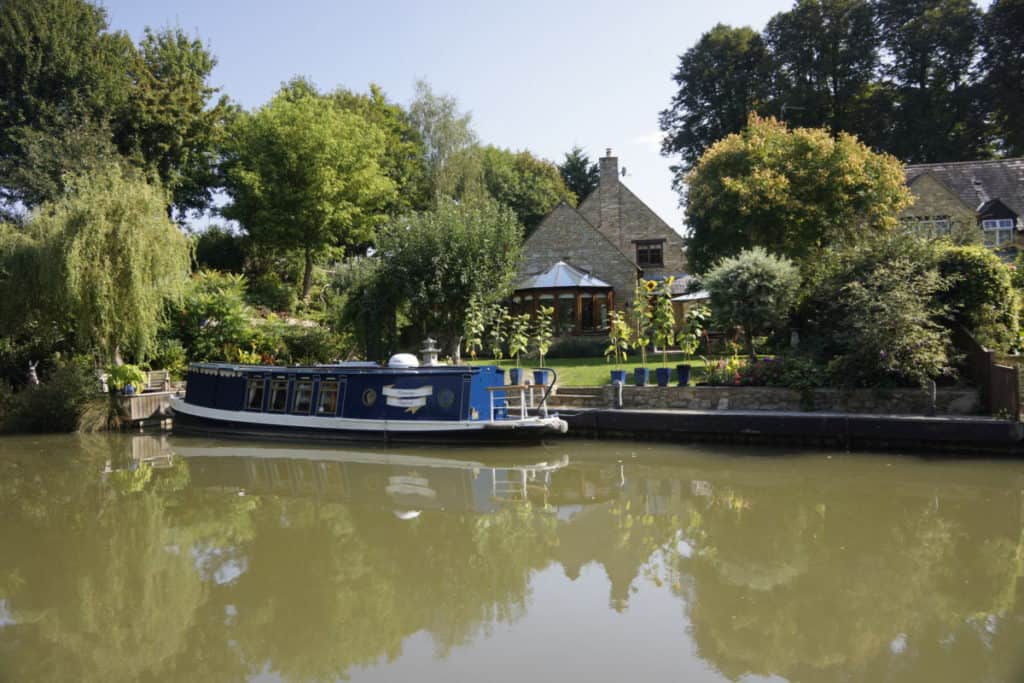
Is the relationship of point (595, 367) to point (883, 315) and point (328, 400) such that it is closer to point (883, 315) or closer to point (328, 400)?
point (328, 400)

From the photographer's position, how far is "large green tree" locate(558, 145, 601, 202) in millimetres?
48531

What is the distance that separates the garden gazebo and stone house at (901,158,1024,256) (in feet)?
36.4

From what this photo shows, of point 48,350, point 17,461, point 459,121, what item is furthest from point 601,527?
point 459,121

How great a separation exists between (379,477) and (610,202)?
868 inches

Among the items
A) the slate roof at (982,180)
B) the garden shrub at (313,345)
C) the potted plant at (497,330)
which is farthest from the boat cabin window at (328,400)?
the slate roof at (982,180)

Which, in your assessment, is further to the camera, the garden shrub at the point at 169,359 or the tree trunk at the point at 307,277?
the tree trunk at the point at 307,277

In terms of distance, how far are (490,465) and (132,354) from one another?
11986 mm

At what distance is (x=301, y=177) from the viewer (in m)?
30.7

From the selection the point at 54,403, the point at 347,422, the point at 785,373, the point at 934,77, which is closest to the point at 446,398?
the point at 347,422

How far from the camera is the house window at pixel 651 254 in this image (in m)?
31.4

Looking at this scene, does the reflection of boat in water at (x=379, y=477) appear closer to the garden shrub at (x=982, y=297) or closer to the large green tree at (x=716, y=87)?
the garden shrub at (x=982, y=297)

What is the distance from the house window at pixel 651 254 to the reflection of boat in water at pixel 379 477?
1874cm

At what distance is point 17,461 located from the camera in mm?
14508

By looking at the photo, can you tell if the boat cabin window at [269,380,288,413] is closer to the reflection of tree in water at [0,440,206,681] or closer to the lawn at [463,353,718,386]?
the lawn at [463,353,718,386]
